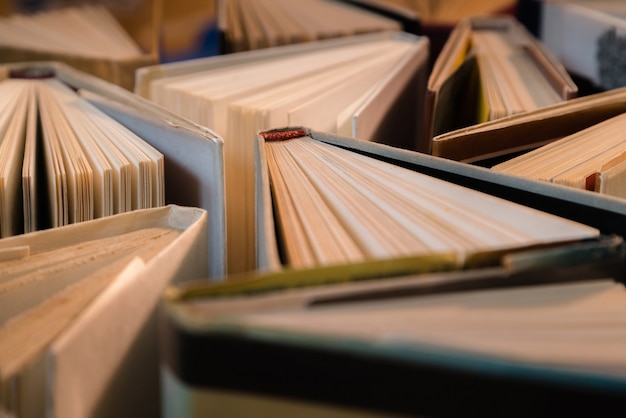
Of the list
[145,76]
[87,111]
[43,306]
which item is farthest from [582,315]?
[145,76]

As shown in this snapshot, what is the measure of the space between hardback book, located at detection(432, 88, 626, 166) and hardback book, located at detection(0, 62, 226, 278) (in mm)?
250

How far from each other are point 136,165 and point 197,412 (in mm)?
376

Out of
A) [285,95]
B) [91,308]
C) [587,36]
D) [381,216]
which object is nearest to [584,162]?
[381,216]

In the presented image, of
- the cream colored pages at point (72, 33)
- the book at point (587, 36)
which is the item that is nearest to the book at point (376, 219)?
the book at point (587, 36)

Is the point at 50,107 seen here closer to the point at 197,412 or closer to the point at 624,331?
the point at 197,412

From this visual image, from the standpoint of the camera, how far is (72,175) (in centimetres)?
71

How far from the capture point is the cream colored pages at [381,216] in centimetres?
50

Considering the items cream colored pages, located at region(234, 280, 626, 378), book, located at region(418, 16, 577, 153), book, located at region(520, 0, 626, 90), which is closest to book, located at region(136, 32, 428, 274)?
book, located at region(418, 16, 577, 153)

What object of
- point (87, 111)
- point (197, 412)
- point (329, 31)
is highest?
point (329, 31)

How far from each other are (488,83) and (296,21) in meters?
0.56

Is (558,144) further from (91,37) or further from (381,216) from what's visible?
(91,37)

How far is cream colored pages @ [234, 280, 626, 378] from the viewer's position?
38cm

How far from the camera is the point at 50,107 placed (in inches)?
35.9

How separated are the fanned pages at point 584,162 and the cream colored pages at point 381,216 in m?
0.16
